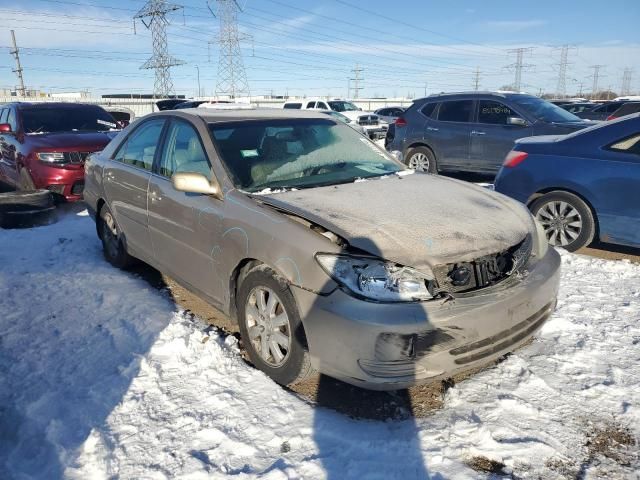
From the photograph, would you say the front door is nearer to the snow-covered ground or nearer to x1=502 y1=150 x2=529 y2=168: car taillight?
the snow-covered ground

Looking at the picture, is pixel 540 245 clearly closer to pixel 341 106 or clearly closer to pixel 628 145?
pixel 628 145

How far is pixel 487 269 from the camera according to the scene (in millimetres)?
2680

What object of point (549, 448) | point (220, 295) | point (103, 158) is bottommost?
point (549, 448)

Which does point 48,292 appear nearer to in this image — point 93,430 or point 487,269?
point 93,430

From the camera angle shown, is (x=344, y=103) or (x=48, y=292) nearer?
(x=48, y=292)

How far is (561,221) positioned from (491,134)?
3.76 metres

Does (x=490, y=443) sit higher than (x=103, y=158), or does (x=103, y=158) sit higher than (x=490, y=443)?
(x=103, y=158)

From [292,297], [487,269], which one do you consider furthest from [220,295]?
[487,269]

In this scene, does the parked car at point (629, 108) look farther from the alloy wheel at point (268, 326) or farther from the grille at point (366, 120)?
the alloy wheel at point (268, 326)

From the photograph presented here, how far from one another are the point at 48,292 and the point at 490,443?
379cm

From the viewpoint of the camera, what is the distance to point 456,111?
9242 mm

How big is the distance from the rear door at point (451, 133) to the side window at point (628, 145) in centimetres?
408

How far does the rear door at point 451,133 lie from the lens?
29.7 feet

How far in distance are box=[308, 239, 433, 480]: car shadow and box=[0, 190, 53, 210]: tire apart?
542 cm
